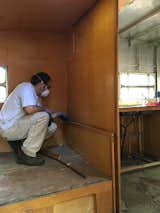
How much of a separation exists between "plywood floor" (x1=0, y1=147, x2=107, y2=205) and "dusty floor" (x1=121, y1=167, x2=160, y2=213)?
477mm

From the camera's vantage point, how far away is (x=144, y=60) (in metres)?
5.41

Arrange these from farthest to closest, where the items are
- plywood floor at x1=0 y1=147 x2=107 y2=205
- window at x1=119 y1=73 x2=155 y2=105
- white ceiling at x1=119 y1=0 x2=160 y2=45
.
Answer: window at x1=119 y1=73 x2=155 y2=105
white ceiling at x1=119 y1=0 x2=160 y2=45
plywood floor at x1=0 y1=147 x2=107 y2=205

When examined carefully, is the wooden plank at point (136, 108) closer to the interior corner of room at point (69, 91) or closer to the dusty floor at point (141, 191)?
the interior corner of room at point (69, 91)

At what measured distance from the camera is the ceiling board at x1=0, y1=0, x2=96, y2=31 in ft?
7.63

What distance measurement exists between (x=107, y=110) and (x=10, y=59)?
1725mm

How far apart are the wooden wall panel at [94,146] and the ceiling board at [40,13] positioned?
1.49 meters

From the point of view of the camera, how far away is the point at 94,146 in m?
2.36

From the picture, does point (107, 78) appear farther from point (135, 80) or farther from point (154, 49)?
point (154, 49)

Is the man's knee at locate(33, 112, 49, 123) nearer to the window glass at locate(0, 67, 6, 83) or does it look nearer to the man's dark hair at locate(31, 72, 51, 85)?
the man's dark hair at locate(31, 72, 51, 85)

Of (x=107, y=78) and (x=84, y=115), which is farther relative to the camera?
(x=84, y=115)

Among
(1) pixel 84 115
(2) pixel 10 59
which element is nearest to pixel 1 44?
(2) pixel 10 59

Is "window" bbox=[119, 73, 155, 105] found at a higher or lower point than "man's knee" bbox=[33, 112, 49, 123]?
higher

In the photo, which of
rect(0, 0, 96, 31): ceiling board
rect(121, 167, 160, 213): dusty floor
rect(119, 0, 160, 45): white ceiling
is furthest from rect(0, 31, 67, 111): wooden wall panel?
rect(121, 167, 160, 213): dusty floor

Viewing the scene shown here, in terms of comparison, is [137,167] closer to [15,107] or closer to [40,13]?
[15,107]
